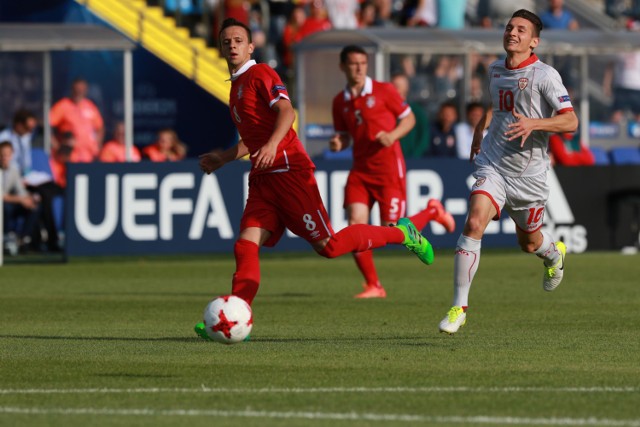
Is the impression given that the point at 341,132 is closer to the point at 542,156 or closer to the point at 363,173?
the point at 363,173

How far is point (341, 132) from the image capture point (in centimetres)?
1551

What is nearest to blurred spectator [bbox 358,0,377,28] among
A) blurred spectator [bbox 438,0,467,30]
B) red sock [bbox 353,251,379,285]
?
blurred spectator [bbox 438,0,467,30]

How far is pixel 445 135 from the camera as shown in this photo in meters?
23.1

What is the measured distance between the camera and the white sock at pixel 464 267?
10562 mm

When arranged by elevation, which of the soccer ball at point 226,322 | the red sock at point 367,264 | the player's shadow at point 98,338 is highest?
the soccer ball at point 226,322

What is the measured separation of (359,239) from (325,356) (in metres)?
1.54

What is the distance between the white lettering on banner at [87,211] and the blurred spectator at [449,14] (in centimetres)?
1031

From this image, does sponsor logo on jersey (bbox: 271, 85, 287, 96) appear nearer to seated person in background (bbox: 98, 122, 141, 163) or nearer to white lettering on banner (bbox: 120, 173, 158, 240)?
white lettering on banner (bbox: 120, 173, 158, 240)

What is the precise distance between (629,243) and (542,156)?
12.2 meters

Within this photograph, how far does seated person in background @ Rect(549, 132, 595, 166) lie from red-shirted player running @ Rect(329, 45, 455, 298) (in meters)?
8.21

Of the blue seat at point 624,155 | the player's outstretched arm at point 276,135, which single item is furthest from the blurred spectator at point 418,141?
the player's outstretched arm at point 276,135

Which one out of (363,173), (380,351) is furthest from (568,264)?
(380,351)

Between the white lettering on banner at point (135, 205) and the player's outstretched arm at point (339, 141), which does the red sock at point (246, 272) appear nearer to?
the player's outstretched arm at point (339, 141)

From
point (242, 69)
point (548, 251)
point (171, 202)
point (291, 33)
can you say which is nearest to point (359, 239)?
point (242, 69)
